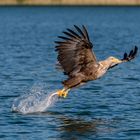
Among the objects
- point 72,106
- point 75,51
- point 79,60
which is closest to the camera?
point 75,51

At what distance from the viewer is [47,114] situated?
60.6ft

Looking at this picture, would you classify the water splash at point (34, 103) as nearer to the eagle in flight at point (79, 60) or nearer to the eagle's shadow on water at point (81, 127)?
the eagle's shadow on water at point (81, 127)

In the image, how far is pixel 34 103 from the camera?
19.5 metres

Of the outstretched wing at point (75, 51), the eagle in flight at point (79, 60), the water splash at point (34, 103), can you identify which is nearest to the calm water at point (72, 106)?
the water splash at point (34, 103)

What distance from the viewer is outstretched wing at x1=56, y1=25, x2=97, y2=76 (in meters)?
17.2

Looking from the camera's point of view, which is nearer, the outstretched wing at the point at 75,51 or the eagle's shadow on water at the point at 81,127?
the eagle's shadow on water at the point at 81,127

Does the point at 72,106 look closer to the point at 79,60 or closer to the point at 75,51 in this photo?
the point at 79,60

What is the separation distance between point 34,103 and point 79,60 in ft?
7.56

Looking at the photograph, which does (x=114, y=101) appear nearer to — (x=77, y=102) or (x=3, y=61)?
(x=77, y=102)

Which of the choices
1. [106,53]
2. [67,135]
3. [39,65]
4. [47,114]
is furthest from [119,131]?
[106,53]

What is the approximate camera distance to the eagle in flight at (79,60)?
1723cm

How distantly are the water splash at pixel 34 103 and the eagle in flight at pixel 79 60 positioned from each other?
0.69m

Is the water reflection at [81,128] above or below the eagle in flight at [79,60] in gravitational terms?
below

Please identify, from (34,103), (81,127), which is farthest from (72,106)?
(81,127)
